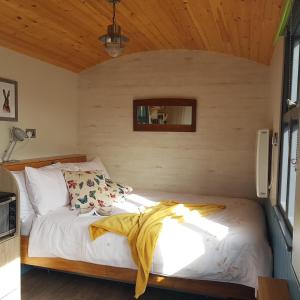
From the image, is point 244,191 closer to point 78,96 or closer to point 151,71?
point 151,71

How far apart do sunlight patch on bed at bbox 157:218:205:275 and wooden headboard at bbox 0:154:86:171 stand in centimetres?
153

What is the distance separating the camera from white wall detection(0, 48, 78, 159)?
295cm

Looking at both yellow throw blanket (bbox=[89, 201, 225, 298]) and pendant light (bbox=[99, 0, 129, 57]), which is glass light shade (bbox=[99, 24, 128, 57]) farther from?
yellow throw blanket (bbox=[89, 201, 225, 298])

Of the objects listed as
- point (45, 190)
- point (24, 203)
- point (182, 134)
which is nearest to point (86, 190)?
point (45, 190)

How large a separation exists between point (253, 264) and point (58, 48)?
2667mm

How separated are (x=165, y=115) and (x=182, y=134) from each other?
0.32 metres

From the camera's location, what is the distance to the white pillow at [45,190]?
8.57 feet

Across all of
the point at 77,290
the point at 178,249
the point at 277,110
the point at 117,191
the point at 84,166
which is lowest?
the point at 77,290

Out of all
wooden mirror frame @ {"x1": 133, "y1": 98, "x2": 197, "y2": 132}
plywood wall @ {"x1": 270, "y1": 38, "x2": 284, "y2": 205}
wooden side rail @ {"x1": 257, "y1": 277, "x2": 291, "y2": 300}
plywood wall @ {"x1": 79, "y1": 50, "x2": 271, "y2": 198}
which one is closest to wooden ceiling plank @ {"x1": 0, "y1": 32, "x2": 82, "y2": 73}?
Result: plywood wall @ {"x1": 79, "y1": 50, "x2": 271, "y2": 198}

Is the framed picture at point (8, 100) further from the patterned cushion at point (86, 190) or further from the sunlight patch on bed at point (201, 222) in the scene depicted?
the sunlight patch on bed at point (201, 222)

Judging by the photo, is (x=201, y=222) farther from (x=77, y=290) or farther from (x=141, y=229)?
(x=77, y=290)

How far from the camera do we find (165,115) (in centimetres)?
370

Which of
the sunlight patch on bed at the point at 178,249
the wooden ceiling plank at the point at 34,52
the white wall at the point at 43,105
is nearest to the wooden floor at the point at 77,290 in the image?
the sunlight patch on bed at the point at 178,249

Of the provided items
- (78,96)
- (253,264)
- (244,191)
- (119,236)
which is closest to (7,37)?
(78,96)
